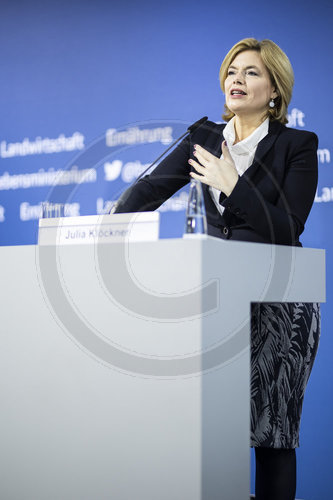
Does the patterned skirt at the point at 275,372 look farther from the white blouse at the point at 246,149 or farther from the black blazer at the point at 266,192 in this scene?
the white blouse at the point at 246,149

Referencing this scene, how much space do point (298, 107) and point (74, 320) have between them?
1937 millimetres

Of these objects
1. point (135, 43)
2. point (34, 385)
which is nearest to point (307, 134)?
point (34, 385)

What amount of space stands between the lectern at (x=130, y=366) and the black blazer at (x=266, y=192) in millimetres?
123

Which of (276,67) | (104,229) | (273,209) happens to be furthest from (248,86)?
(104,229)

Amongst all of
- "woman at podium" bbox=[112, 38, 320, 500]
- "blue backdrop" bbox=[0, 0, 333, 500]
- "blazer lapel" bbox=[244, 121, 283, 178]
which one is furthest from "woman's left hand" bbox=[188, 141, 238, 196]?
"blue backdrop" bbox=[0, 0, 333, 500]

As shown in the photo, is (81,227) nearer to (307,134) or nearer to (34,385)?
(34,385)

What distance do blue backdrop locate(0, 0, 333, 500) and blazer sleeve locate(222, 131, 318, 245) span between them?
4.00 feet

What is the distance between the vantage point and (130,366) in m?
1.14

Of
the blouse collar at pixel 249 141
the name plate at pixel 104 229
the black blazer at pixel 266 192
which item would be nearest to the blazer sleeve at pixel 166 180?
the black blazer at pixel 266 192

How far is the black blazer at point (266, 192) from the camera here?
4.46 ft

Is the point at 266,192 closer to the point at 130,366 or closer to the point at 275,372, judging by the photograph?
the point at 275,372

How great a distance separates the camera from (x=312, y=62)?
9.08 ft

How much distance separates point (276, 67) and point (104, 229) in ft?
2.42

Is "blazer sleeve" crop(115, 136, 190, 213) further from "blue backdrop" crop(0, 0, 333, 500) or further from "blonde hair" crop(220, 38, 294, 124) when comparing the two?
"blue backdrop" crop(0, 0, 333, 500)
